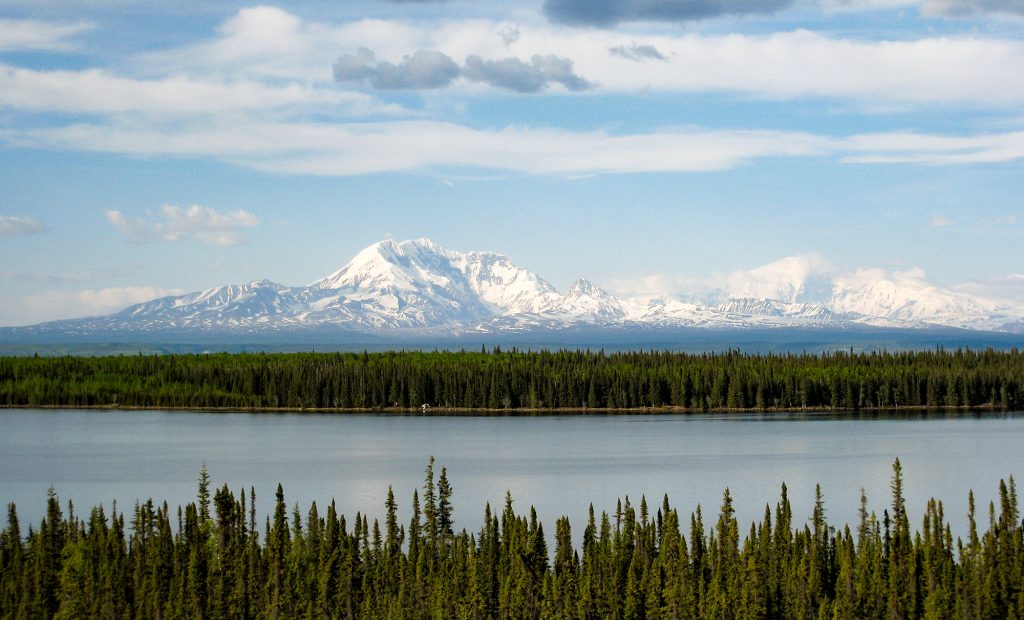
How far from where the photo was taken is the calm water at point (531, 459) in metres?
98.4

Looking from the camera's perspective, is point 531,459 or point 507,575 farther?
point 531,459

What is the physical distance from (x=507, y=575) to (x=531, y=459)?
62.3 meters

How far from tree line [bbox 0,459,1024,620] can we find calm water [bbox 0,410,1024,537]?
15086mm

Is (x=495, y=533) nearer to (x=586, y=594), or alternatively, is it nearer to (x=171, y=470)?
(x=586, y=594)

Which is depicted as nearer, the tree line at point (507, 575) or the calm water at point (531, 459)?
the tree line at point (507, 575)

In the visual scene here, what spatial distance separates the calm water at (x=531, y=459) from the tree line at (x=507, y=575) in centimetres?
1509

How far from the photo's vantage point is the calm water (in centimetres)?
9838

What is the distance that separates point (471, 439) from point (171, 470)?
41.2m

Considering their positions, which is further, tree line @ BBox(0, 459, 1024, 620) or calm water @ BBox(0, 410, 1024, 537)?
calm water @ BBox(0, 410, 1024, 537)

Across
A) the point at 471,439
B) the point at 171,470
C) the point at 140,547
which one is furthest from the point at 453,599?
the point at 471,439

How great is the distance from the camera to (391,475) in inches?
4434

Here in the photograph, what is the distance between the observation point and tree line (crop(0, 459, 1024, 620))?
62469 mm

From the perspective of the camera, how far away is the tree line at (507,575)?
205 ft

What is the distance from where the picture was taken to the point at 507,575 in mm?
65562
